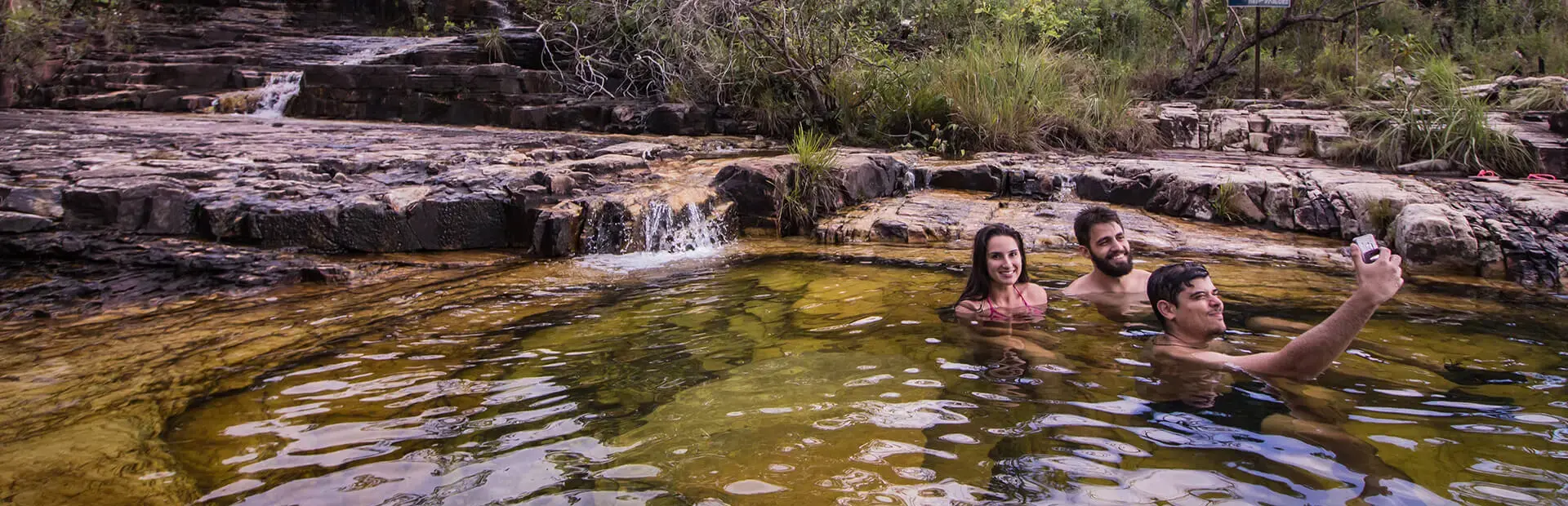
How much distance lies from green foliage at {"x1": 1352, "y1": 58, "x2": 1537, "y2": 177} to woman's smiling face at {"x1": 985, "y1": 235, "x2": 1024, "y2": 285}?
5.94m

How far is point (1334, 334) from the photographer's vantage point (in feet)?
10.1

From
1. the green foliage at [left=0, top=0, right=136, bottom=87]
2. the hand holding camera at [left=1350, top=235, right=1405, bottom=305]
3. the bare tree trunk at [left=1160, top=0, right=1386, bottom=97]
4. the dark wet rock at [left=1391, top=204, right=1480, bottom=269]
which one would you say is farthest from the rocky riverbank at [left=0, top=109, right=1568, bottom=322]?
the green foliage at [left=0, top=0, right=136, bottom=87]

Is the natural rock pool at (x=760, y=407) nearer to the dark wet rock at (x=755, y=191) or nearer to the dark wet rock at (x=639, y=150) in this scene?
the dark wet rock at (x=755, y=191)

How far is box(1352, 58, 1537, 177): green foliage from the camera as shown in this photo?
26.0 ft

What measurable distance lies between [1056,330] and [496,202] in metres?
4.32

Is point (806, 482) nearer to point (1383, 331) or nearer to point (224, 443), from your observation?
point (224, 443)

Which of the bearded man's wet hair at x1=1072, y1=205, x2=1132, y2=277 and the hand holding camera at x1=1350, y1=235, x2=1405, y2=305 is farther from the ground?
the hand holding camera at x1=1350, y1=235, x2=1405, y2=305

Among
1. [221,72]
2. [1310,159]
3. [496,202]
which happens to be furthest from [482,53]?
[1310,159]

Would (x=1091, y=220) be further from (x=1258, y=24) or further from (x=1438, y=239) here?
(x=1258, y=24)

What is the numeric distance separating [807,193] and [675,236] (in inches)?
47.3

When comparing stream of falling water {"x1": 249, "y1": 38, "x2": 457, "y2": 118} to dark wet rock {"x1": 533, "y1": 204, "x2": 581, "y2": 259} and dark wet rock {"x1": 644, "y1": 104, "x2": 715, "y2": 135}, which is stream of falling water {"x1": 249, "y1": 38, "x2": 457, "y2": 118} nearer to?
dark wet rock {"x1": 644, "y1": 104, "x2": 715, "y2": 135}

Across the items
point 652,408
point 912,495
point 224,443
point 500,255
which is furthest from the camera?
point 500,255

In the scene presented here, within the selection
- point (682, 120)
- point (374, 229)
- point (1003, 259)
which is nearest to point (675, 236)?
point (374, 229)

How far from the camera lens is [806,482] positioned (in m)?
2.64
